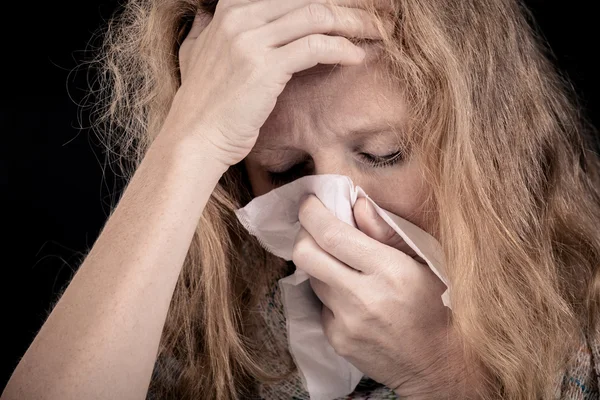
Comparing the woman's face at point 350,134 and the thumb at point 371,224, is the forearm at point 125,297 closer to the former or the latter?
the woman's face at point 350,134

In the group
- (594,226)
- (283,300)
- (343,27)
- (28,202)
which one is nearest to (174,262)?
(283,300)

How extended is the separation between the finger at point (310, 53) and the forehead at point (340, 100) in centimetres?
7

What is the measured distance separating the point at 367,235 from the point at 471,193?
0.21 metres

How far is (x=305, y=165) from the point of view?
1512 mm

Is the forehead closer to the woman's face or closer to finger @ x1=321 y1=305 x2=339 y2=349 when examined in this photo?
the woman's face

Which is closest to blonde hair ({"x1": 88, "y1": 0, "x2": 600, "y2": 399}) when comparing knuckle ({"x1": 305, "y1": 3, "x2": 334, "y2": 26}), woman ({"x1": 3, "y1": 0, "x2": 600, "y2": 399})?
woman ({"x1": 3, "y1": 0, "x2": 600, "y2": 399})

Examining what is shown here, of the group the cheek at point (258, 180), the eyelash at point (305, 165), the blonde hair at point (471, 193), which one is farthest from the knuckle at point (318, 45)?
the cheek at point (258, 180)

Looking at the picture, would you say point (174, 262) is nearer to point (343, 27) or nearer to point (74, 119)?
point (343, 27)

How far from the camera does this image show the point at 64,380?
1258mm

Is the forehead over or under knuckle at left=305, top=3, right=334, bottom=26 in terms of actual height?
under

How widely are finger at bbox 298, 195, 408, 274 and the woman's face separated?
9cm

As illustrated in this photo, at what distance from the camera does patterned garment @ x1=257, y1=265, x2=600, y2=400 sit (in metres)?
1.46

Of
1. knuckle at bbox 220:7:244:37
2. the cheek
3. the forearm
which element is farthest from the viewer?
the cheek

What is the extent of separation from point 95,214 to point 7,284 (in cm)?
32
